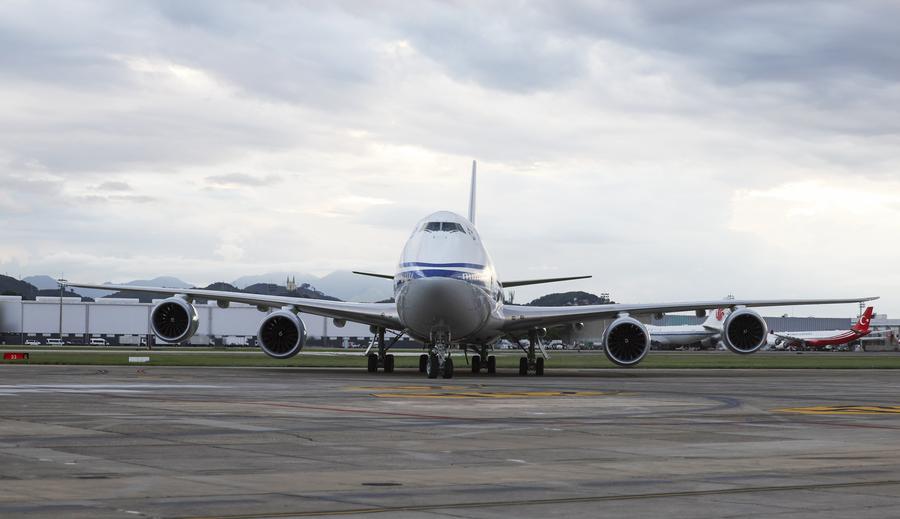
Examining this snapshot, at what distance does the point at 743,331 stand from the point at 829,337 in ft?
332

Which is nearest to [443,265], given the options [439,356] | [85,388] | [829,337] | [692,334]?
[439,356]

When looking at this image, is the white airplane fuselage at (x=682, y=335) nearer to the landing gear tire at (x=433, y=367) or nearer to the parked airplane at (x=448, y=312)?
the parked airplane at (x=448, y=312)

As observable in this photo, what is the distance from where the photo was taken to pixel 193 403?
2112 centimetres

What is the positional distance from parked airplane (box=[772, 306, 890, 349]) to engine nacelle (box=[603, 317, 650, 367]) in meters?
95.6

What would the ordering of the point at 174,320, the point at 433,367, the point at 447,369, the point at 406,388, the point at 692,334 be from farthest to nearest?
the point at 692,334 < the point at 174,320 < the point at 447,369 < the point at 433,367 < the point at 406,388

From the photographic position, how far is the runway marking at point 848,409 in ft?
70.4

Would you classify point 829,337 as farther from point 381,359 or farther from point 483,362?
point 381,359

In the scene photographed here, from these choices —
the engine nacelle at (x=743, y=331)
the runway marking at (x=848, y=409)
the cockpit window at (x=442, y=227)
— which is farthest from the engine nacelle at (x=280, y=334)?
the runway marking at (x=848, y=409)

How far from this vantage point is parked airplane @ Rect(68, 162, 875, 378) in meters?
35.1

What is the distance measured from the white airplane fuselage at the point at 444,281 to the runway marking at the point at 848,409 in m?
14.1

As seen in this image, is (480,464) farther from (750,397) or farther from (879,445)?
(750,397)

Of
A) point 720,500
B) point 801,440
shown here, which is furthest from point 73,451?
point 801,440

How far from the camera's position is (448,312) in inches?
1378

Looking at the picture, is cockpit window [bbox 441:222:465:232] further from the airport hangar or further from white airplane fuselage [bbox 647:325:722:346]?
white airplane fuselage [bbox 647:325:722:346]
